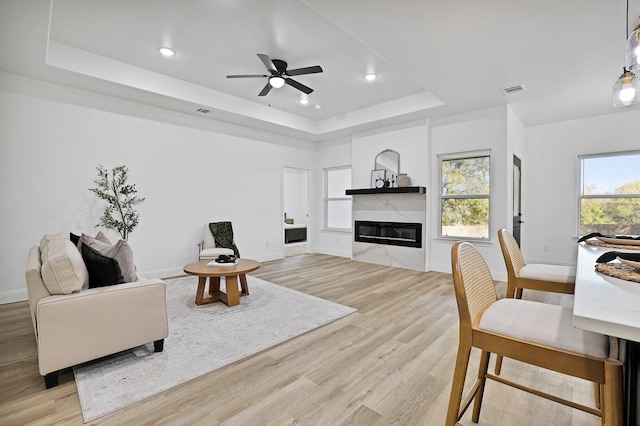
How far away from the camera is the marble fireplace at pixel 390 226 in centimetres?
556

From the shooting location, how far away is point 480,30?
9.04ft

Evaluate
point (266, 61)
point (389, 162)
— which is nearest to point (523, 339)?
point (266, 61)

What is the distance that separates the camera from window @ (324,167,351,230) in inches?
281

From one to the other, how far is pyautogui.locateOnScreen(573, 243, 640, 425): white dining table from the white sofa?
256 centimetres

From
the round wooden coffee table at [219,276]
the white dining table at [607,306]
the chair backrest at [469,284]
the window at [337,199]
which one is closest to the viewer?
the white dining table at [607,306]

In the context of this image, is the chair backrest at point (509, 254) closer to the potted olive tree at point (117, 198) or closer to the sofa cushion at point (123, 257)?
the sofa cushion at point (123, 257)

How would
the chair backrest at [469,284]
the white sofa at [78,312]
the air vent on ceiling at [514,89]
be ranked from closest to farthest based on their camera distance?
the chair backrest at [469,284], the white sofa at [78,312], the air vent on ceiling at [514,89]

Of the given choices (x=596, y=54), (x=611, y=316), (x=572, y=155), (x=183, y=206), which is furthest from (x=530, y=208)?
(x=183, y=206)

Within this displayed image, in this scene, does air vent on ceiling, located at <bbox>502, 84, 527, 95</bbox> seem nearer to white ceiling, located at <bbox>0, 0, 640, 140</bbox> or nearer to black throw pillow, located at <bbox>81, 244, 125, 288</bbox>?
white ceiling, located at <bbox>0, 0, 640, 140</bbox>

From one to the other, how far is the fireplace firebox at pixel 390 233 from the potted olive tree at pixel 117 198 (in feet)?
13.9

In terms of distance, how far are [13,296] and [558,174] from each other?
8.77m

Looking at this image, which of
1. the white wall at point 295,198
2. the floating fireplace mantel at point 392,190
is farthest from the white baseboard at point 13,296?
the white wall at point 295,198

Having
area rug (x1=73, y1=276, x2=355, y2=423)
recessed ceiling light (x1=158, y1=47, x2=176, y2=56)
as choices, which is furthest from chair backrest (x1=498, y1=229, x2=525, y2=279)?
recessed ceiling light (x1=158, y1=47, x2=176, y2=56)

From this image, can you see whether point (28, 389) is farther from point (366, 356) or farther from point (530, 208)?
point (530, 208)
